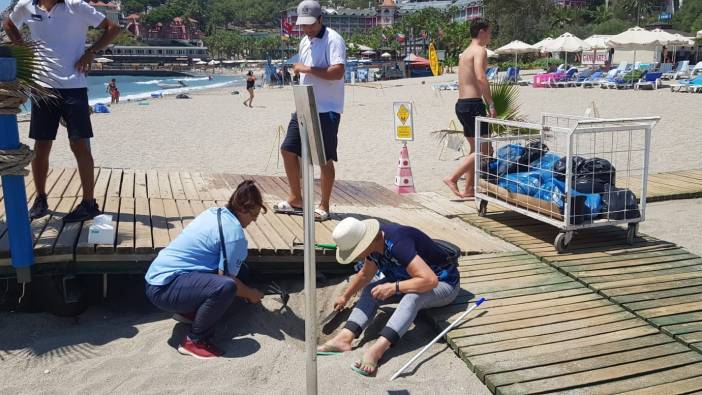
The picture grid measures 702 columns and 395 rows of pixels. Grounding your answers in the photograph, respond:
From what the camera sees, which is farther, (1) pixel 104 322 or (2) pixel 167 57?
(2) pixel 167 57

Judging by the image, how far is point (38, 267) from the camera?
412 centimetres

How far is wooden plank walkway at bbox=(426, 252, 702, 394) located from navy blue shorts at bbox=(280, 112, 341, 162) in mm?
1514

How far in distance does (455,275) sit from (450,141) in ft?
19.6

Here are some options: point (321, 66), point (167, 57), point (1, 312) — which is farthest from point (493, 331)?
point (167, 57)

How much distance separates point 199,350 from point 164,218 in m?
1.55

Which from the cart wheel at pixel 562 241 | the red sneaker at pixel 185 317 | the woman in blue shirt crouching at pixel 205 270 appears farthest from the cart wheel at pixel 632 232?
the red sneaker at pixel 185 317

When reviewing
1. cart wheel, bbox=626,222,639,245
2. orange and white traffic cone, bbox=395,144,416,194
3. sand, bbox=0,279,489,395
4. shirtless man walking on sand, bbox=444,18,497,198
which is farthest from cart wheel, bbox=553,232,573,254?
orange and white traffic cone, bbox=395,144,416,194

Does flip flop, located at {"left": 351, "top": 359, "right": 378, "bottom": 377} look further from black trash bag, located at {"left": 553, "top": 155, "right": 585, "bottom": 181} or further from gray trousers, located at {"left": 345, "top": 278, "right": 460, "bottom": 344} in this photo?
black trash bag, located at {"left": 553, "top": 155, "right": 585, "bottom": 181}

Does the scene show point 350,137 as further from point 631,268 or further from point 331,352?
point 331,352

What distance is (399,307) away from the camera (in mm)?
3777

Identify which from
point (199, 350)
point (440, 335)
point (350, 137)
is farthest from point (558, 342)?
point (350, 137)

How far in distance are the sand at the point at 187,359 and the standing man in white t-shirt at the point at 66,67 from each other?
0.92m

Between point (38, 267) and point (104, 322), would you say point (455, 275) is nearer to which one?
point (104, 322)

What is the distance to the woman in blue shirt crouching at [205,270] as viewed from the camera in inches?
147
